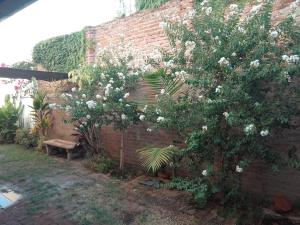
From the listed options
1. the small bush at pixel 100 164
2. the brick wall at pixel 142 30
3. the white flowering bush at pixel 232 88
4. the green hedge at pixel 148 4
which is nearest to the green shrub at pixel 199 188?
the white flowering bush at pixel 232 88

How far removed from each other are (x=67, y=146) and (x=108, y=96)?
122 inches

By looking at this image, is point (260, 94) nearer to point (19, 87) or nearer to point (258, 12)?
point (258, 12)

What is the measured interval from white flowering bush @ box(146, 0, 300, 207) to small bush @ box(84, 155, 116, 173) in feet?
9.20

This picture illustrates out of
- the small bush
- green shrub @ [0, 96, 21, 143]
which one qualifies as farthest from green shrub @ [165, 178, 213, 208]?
green shrub @ [0, 96, 21, 143]

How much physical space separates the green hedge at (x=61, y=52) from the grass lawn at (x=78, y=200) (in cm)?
→ 471

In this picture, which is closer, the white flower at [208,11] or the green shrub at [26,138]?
the white flower at [208,11]

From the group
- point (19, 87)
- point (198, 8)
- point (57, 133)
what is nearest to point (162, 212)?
point (198, 8)

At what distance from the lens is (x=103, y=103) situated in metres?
6.43

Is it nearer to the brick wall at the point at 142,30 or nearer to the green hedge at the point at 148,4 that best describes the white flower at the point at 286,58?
the brick wall at the point at 142,30

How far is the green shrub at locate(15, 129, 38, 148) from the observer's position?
10547mm

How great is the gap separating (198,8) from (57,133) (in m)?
6.99

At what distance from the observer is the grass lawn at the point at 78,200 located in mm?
4607

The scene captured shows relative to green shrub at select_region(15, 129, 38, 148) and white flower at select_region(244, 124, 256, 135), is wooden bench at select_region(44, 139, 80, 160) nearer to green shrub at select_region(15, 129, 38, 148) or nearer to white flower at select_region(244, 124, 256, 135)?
green shrub at select_region(15, 129, 38, 148)

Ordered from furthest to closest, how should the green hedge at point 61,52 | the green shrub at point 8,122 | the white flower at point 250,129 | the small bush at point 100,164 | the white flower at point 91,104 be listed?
the green shrub at point 8,122 → the green hedge at point 61,52 → the small bush at point 100,164 → the white flower at point 91,104 → the white flower at point 250,129
